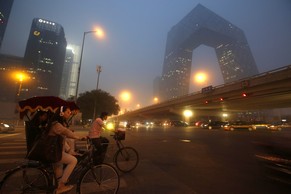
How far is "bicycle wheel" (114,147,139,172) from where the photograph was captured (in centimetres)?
714

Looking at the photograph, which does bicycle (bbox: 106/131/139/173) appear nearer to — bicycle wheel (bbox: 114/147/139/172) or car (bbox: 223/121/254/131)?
bicycle wheel (bbox: 114/147/139/172)

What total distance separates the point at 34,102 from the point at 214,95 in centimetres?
4187

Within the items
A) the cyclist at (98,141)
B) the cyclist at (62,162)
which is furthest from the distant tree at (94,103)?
the cyclist at (62,162)

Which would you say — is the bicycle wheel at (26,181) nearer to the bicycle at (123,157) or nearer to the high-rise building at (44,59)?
the bicycle at (123,157)

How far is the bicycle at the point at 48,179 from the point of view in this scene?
13.4ft

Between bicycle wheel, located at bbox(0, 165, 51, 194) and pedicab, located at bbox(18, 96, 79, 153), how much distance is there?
21.3 inches

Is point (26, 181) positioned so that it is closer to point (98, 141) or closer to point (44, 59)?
point (98, 141)

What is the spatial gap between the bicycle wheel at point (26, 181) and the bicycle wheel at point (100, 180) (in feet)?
2.32

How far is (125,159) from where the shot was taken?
7.37 meters

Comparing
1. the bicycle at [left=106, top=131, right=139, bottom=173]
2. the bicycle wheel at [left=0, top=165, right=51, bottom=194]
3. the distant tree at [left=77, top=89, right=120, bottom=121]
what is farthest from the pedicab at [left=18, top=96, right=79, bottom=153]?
the distant tree at [left=77, top=89, right=120, bottom=121]

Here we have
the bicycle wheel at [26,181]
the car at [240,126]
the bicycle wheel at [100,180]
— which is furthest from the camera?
the car at [240,126]

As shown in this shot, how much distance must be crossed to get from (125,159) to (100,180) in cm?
265

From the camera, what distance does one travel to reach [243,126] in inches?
1431

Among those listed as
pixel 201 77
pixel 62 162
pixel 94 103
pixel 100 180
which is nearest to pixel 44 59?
pixel 94 103
